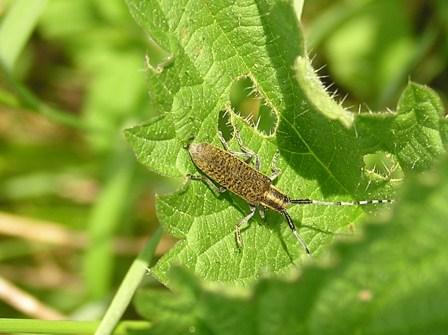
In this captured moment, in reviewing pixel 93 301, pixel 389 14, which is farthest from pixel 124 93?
pixel 389 14

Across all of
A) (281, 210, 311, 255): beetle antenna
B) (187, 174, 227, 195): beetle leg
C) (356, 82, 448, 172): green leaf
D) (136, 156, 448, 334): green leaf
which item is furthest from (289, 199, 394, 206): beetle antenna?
(136, 156, 448, 334): green leaf

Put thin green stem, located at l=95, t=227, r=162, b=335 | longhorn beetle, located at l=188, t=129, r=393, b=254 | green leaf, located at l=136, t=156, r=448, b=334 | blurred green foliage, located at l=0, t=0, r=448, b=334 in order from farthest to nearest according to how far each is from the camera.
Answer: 1. blurred green foliage, located at l=0, t=0, r=448, b=334
2. longhorn beetle, located at l=188, t=129, r=393, b=254
3. thin green stem, located at l=95, t=227, r=162, b=335
4. green leaf, located at l=136, t=156, r=448, b=334

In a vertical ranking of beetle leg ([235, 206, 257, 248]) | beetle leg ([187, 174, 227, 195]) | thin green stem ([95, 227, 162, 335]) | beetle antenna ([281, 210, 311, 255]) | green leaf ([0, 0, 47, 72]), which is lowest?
beetle antenna ([281, 210, 311, 255])

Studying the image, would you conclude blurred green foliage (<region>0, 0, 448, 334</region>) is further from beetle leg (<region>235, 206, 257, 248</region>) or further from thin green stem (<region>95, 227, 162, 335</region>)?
beetle leg (<region>235, 206, 257, 248</region>)

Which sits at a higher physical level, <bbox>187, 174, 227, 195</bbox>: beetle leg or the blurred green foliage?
<bbox>187, 174, 227, 195</bbox>: beetle leg

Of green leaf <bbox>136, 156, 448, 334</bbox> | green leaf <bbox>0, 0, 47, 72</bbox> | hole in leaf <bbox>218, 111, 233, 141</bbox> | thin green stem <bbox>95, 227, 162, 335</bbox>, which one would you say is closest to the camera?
green leaf <bbox>136, 156, 448, 334</bbox>

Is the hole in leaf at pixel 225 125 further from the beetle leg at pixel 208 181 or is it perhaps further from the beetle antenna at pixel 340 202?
the beetle antenna at pixel 340 202
